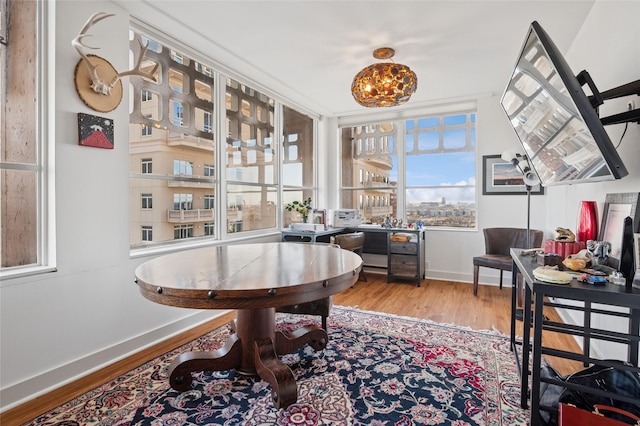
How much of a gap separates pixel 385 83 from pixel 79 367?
2995 millimetres

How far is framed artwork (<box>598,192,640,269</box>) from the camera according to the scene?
4.96ft

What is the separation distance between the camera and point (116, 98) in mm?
2283

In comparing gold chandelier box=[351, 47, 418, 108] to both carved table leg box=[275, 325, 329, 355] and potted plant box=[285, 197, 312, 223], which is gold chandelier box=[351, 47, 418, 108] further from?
potted plant box=[285, 197, 312, 223]

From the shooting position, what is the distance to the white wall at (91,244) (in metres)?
1.79

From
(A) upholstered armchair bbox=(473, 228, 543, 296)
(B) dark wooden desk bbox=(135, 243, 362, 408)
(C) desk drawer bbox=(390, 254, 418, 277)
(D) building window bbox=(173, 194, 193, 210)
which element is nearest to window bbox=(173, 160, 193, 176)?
(D) building window bbox=(173, 194, 193, 210)

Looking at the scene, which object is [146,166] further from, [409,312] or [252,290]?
[409,312]

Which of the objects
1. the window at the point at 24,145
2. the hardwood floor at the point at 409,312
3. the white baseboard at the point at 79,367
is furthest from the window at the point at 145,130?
the hardwood floor at the point at 409,312

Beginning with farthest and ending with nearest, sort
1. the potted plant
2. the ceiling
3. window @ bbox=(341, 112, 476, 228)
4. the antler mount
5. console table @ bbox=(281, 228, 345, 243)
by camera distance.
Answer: window @ bbox=(341, 112, 476, 228), the potted plant, console table @ bbox=(281, 228, 345, 243), the ceiling, the antler mount

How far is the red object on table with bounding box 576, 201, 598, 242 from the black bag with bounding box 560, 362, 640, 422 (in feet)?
2.35

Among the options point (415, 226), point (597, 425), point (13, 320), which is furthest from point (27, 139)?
point (415, 226)

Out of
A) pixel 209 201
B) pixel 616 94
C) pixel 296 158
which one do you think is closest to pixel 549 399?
pixel 616 94

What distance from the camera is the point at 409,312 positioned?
321 centimetres

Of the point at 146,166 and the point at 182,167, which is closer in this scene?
the point at 146,166

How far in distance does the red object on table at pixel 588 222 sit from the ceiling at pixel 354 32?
1.56 metres
